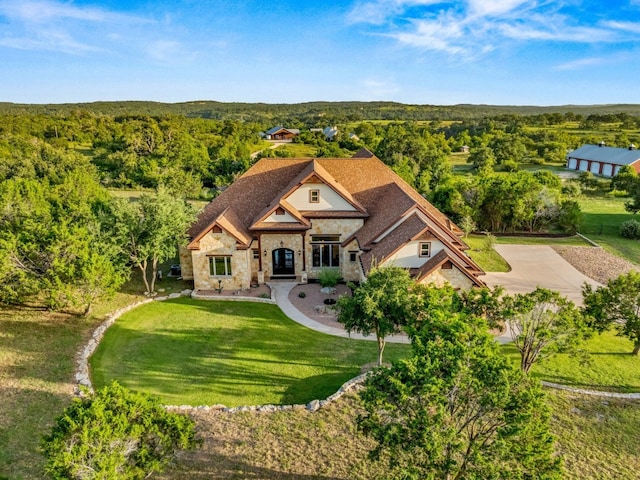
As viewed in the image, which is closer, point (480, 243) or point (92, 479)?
point (92, 479)

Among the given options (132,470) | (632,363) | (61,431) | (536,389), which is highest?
(536,389)

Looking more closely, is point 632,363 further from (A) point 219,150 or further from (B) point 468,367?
(A) point 219,150

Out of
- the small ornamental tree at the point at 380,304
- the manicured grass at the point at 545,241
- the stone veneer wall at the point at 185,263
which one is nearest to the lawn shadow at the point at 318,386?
the small ornamental tree at the point at 380,304

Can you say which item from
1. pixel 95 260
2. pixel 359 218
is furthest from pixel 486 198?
pixel 95 260

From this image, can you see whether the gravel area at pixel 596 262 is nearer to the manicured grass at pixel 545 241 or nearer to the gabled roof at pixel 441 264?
the manicured grass at pixel 545 241

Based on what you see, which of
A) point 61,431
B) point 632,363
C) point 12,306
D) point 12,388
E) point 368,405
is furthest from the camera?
point 12,306

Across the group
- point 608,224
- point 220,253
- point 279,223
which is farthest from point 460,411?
point 608,224

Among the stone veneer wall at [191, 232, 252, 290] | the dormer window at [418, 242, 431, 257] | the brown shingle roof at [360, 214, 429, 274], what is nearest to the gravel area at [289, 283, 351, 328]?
the brown shingle roof at [360, 214, 429, 274]
